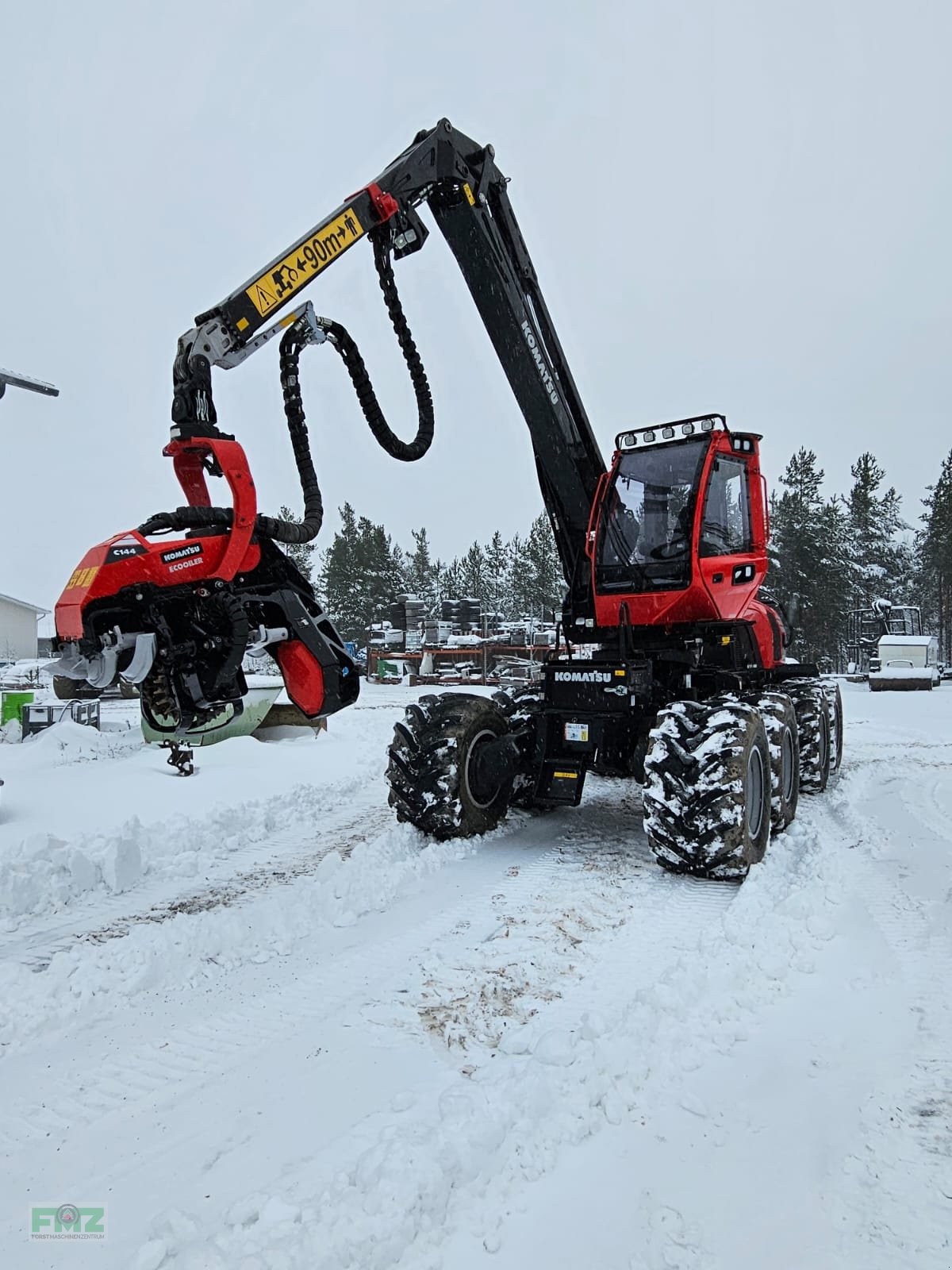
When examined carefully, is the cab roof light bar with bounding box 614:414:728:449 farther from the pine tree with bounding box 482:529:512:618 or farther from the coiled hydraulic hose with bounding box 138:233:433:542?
the pine tree with bounding box 482:529:512:618

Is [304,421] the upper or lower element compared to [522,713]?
upper

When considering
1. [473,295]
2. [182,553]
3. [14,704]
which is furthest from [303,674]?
[14,704]

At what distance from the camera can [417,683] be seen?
3025cm

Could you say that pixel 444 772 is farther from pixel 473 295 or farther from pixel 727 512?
pixel 473 295

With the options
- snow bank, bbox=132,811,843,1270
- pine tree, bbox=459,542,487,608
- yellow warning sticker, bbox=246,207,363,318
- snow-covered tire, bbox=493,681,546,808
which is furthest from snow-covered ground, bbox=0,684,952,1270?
pine tree, bbox=459,542,487,608

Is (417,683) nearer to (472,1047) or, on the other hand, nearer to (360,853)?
(360,853)

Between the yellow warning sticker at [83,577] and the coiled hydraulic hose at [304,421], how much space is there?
31 centimetres

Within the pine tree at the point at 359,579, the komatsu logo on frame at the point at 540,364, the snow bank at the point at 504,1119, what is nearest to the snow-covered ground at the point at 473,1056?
the snow bank at the point at 504,1119

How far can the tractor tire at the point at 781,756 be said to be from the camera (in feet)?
21.0

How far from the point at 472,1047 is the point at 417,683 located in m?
27.1

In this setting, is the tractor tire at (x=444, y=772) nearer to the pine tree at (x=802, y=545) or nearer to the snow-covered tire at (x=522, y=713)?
the snow-covered tire at (x=522, y=713)

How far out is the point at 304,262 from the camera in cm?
486

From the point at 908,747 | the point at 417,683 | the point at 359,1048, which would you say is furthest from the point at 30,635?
the point at 359,1048

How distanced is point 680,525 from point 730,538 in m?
0.55
